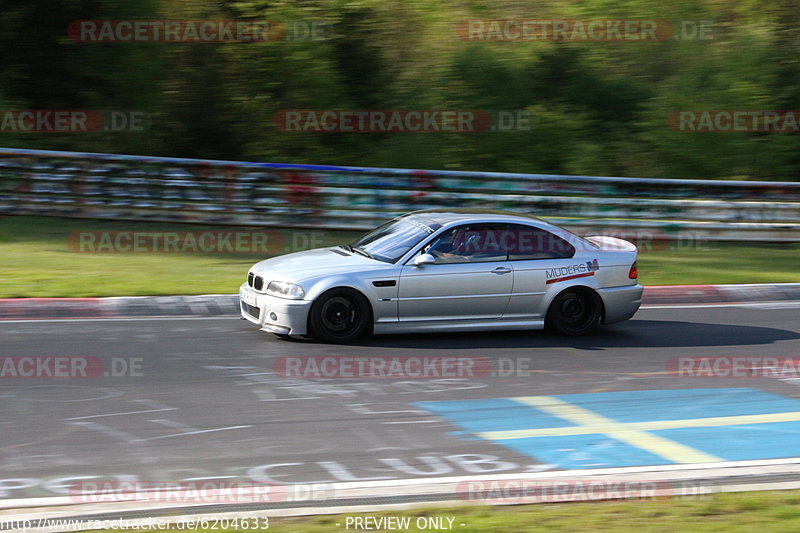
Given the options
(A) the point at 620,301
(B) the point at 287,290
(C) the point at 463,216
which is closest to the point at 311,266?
(B) the point at 287,290

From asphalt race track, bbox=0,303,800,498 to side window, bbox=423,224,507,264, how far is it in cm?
92

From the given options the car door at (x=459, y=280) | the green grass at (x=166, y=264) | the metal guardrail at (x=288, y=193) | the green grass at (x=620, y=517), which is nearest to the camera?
the green grass at (x=620, y=517)

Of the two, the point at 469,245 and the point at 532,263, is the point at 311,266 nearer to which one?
the point at 469,245

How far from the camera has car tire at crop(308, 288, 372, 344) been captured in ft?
32.4

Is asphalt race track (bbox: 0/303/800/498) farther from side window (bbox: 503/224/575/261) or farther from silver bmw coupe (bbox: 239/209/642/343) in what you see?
side window (bbox: 503/224/575/261)

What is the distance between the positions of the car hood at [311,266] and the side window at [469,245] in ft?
2.08

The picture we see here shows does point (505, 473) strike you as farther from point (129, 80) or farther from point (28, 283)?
point (129, 80)

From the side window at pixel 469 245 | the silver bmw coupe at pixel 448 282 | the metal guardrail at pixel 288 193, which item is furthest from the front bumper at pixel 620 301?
the metal guardrail at pixel 288 193

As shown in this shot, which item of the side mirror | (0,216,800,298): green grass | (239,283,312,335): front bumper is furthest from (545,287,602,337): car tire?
(0,216,800,298): green grass

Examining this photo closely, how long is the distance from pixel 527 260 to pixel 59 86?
41.2 feet

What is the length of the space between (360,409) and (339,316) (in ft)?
7.54

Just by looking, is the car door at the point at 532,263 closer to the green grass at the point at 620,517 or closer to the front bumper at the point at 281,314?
the front bumper at the point at 281,314

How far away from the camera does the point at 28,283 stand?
12359 millimetres

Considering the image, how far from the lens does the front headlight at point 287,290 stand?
980 centimetres
